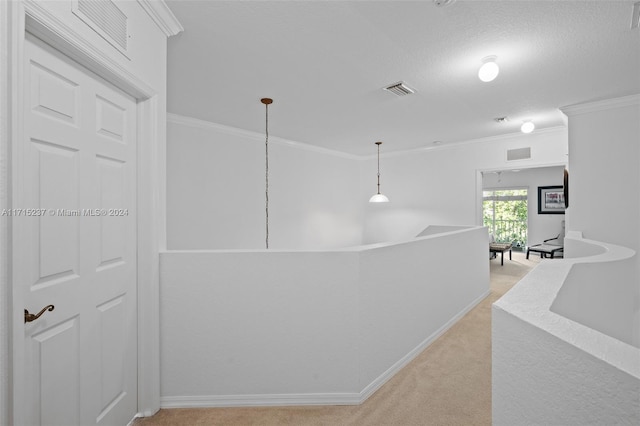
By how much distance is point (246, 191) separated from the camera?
482cm

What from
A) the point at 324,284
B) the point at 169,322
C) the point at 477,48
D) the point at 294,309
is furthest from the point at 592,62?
the point at 169,322

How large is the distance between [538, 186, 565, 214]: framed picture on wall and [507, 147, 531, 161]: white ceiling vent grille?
4122mm

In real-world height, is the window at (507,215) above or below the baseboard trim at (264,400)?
above

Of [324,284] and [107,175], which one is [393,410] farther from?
[107,175]

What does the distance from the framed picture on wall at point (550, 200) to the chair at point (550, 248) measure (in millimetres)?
710

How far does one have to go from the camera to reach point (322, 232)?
6.32m

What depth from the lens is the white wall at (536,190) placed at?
7.91m

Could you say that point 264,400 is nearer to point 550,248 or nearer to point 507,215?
point 550,248

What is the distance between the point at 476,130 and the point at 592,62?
7.52 ft

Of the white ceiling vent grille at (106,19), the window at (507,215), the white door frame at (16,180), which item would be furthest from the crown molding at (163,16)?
the window at (507,215)

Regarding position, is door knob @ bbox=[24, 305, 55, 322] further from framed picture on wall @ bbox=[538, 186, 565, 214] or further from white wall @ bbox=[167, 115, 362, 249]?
framed picture on wall @ bbox=[538, 186, 565, 214]

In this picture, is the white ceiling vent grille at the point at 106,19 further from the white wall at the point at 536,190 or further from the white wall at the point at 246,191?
the white wall at the point at 536,190

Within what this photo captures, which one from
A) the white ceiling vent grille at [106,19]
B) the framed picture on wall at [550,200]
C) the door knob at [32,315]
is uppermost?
the white ceiling vent grille at [106,19]

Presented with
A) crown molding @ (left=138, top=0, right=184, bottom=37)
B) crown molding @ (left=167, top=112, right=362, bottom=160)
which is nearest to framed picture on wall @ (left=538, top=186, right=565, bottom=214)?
crown molding @ (left=167, top=112, right=362, bottom=160)
